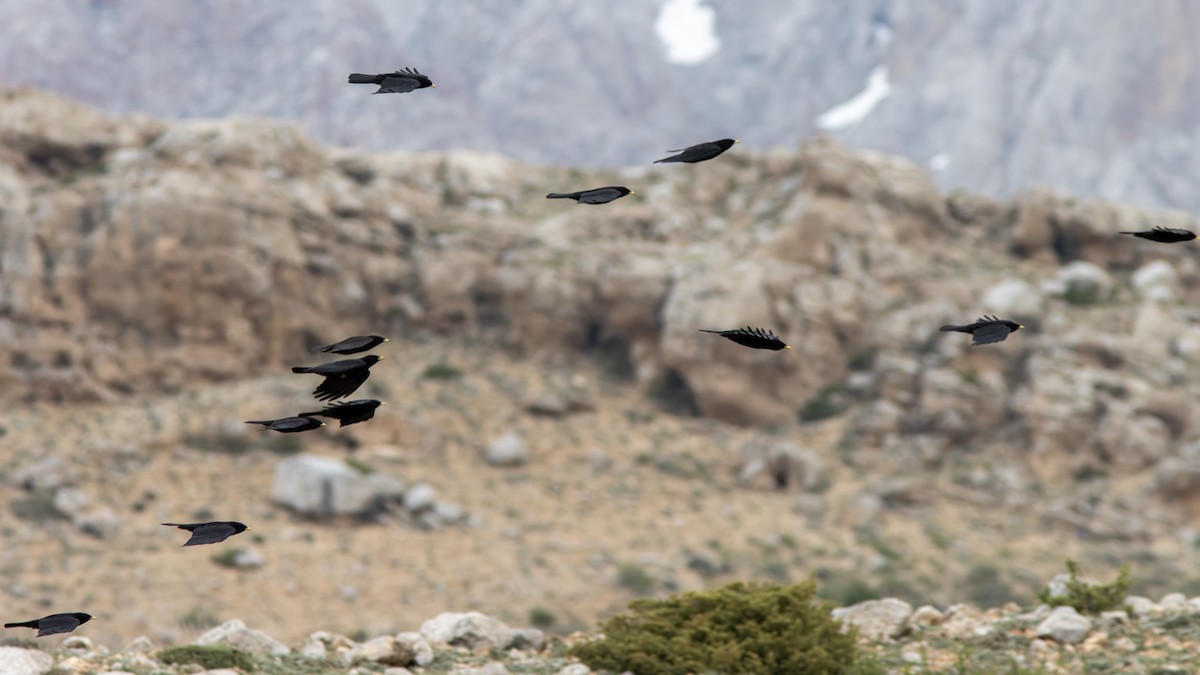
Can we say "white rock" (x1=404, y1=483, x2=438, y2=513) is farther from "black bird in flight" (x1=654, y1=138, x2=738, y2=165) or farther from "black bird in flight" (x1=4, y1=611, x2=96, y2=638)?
"black bird in flight" (x1=654, y1=138, x2=738, y2=165)

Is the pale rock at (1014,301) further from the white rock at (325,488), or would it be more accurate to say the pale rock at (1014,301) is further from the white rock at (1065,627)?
the white rock at (1065,627)

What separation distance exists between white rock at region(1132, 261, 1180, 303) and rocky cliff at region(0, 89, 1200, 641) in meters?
0.19

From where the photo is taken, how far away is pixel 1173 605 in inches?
797

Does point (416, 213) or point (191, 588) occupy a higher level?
point (416, 213)

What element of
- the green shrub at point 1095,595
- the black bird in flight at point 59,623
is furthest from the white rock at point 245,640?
the green shrub at point 1095,595

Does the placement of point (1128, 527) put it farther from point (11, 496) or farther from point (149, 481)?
point (11, 496)

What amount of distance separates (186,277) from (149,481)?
9.58 m

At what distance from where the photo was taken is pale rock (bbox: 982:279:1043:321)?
175 feet

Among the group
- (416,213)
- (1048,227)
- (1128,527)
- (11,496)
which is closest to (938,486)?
(1128,527)

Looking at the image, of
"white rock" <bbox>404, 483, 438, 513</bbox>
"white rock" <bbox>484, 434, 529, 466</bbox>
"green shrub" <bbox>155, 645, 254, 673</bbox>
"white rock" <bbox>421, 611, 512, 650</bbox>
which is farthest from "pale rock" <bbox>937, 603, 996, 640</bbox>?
"white rock" <bbox>484, 434, 529, 466</bbox>

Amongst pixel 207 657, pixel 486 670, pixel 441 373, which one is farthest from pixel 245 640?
pixel 441 373

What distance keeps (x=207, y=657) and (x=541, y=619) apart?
23.1 m

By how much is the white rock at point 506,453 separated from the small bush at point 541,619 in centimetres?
1022

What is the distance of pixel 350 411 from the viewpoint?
12.3 metres
